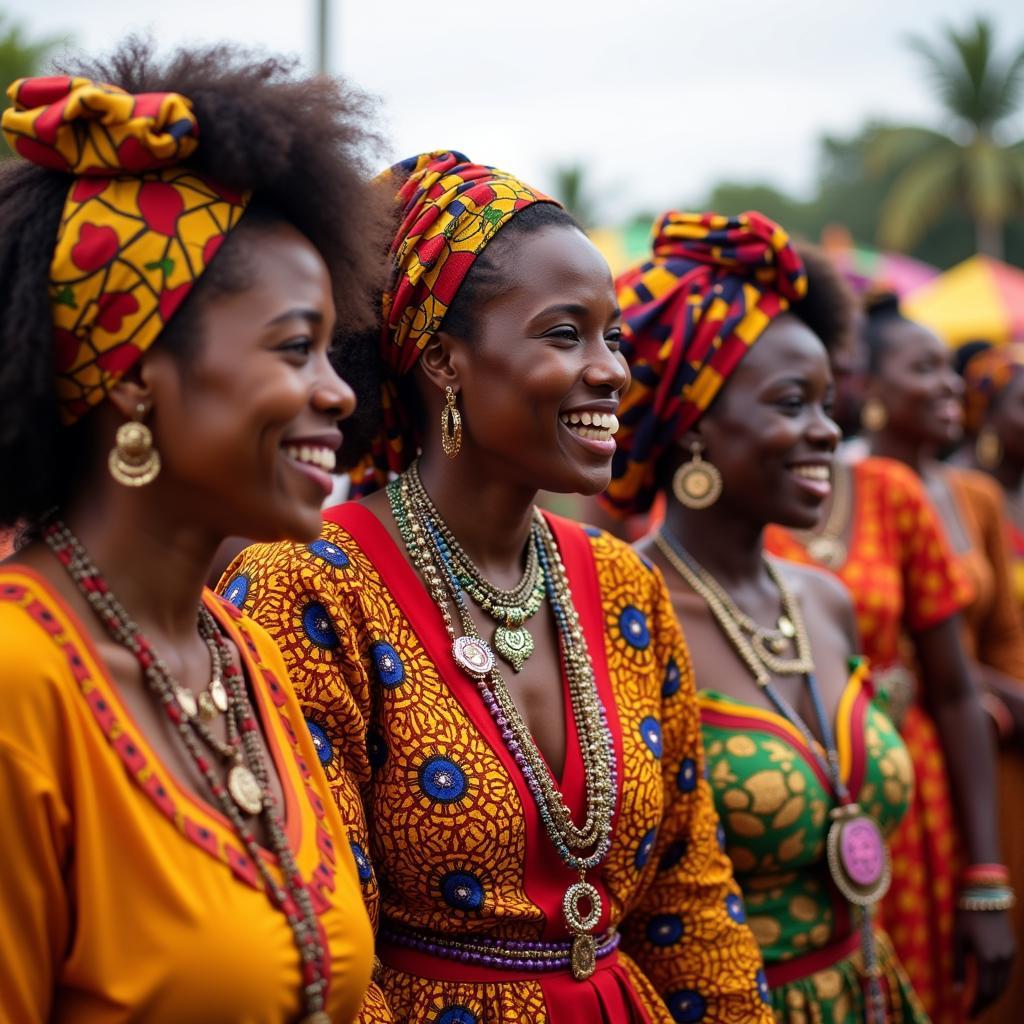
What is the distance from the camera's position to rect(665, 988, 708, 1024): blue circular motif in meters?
3.05

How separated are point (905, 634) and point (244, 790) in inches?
144

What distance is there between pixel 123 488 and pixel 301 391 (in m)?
0.31

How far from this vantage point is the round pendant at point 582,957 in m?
2.76

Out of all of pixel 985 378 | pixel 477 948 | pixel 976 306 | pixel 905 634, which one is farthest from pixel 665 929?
pixel 976 306

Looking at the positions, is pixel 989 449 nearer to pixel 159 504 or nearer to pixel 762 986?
pixel 762 986

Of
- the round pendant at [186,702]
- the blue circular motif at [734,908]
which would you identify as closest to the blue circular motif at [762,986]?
the blue circular motif at [734,908]

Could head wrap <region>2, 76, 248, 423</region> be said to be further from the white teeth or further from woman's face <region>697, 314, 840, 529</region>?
woman's face <region>697, 314, 840, 529</region>

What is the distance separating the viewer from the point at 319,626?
2584 mm

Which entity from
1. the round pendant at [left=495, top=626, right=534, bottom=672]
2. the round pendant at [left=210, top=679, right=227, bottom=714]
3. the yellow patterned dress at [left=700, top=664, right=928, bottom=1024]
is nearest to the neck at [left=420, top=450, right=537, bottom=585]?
the round pendant at [left=495, top=626, right=534, bottom=672]

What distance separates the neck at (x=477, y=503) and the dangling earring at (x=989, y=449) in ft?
19.0

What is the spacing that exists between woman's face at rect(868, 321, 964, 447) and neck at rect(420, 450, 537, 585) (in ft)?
12.2

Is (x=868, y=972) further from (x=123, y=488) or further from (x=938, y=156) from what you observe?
(x=938, y=156)

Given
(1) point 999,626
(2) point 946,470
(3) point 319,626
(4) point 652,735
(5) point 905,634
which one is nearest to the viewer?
(3) point 319,626

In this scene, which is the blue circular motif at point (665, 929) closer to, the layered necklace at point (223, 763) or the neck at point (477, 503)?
the neck at point (477, 503)
